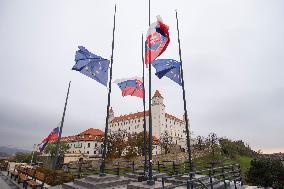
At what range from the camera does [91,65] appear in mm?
12828

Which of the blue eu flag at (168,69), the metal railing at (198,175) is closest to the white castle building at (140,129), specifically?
the metal railing at (198,175)

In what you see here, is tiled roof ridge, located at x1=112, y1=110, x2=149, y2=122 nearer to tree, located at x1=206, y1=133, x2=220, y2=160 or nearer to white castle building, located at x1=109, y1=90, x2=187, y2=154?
white castle building, located at x1=109, y1=90, x2=187, y2=154

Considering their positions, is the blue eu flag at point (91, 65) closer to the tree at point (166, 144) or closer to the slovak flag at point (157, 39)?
the slovak flag at point (157, 39)

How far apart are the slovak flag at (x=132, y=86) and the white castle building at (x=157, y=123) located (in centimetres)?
7658

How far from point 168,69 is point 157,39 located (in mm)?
1863

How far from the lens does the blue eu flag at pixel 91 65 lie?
12539mm

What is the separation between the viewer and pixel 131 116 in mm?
110750

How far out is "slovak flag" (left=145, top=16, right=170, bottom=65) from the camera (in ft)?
39.9

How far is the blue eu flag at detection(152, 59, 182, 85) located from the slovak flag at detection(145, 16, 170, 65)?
29.4 inches

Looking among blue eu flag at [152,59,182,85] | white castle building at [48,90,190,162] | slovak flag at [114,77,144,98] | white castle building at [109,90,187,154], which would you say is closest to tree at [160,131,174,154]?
white castle building at [48,90,190,162]

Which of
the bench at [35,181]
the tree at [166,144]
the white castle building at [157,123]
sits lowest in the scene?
the bench at [35,181]

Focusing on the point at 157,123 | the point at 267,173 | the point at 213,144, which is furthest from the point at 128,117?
the point at 267,173

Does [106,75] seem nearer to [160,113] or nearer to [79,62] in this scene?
[79,62]

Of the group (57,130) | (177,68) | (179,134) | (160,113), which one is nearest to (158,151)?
(160,113)
